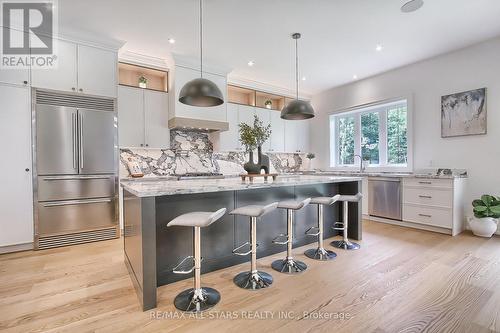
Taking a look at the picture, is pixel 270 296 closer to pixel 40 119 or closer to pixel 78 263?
pixel 78 263

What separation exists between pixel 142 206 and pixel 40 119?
100 inches

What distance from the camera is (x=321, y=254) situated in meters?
2.74

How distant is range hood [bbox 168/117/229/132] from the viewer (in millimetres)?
3969

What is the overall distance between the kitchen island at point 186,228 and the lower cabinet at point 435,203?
4.91 feet

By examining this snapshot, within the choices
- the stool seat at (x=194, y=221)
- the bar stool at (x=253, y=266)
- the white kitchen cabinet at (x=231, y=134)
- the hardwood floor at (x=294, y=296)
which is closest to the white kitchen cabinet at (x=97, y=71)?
the white kitchen cabinet at (x=231, y=134)

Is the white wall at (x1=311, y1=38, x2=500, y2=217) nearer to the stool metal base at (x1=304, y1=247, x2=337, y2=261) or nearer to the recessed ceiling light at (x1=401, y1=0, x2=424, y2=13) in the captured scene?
the recessed ceiling light at (x1=401, y1=0, x2=424, y2=13)

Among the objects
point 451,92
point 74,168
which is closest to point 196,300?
point 74,168

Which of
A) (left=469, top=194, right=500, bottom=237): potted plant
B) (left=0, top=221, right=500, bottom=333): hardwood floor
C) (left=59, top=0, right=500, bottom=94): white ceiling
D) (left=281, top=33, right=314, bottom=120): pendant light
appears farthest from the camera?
(left=469, top=194, right=500, bottom=237): potted plant

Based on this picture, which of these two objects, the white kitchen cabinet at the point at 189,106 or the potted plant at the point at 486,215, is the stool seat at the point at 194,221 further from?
the potted plant at the point at 486,215

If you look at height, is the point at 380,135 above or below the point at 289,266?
above

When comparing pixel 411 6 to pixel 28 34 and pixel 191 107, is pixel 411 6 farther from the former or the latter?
pixel 28 34

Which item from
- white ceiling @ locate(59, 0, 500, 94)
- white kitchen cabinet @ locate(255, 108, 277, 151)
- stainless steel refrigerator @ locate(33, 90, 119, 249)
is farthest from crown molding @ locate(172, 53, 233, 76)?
stainless steel refrigerator @ locate(33, 90, 119, 249)

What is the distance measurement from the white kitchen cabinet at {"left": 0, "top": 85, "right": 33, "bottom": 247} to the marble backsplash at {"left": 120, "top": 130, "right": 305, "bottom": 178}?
1.16 m

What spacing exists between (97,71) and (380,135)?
5225mm
